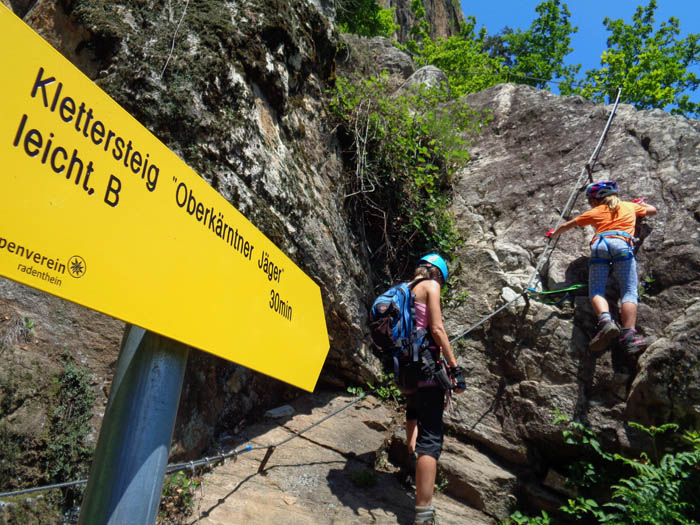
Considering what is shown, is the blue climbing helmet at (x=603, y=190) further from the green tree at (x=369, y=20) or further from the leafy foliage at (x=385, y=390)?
the green tree at (x=369, y=20)

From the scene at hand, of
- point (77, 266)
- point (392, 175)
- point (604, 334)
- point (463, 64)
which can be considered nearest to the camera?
point (77, 266)

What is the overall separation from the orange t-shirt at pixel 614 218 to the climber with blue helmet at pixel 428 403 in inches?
95.1

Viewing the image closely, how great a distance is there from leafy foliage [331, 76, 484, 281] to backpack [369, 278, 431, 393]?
2.00 metres

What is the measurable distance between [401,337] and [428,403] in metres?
0.59

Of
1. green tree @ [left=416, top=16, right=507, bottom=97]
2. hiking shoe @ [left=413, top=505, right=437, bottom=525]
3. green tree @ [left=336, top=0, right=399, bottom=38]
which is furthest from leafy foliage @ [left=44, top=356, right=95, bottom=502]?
green tree @ [left=416, top=16, right=507, bottom=97]

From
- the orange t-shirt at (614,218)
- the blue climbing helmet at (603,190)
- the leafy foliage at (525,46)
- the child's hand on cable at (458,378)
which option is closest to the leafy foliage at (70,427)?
the child's hand on cable at (458,378)

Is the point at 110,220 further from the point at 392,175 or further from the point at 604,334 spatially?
the point at 392,175

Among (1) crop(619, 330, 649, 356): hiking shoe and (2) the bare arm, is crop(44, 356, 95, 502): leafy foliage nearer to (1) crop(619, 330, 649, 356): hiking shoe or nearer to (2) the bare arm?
(2) the bare arm

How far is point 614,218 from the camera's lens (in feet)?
16.9

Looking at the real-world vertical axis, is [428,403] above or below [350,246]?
below

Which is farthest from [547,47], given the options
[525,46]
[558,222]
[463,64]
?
[558,222]

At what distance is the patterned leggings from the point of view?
15.6 ft

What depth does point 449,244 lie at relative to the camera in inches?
248

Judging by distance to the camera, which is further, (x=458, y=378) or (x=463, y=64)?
(x=463, y=64)
